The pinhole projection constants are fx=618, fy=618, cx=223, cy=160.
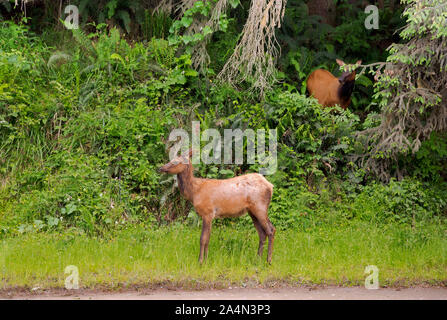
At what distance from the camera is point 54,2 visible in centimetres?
1548

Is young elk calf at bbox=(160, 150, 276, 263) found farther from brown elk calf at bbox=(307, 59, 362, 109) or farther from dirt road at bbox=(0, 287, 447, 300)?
brown elk calf at bbox=(307, 59, 362, 109)

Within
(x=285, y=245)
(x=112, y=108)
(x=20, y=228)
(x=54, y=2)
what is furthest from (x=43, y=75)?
(x=285, y=245)

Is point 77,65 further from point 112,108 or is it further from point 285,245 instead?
point 285,245

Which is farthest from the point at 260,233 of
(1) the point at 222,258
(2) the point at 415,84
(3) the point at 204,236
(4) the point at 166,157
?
(2) the point at 415,84

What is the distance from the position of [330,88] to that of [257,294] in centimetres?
698

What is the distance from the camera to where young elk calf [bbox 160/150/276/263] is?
30.0ft

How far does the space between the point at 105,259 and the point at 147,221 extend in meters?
2.01

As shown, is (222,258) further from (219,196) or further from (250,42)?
(250,42)

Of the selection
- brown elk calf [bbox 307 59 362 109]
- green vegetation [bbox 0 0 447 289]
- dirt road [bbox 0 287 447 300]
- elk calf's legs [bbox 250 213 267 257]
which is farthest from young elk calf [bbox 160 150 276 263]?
brown elk calf [bbox 307 59 362 109]

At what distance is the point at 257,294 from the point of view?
28.0 feet

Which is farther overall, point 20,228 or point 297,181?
point 297,181

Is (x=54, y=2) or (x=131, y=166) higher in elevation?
(x=54, y=2)

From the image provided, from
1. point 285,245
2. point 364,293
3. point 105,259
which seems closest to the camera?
point 364,293

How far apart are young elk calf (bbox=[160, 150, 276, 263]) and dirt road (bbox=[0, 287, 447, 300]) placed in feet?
2.84
